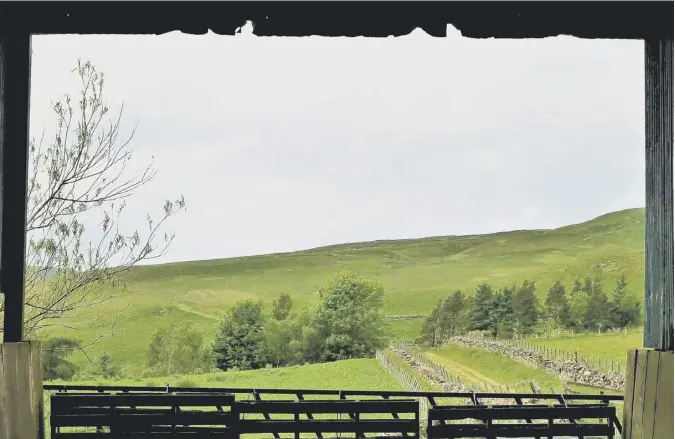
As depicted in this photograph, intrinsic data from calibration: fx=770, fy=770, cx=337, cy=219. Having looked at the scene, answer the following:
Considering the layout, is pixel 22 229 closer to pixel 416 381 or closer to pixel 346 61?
pixel 416 381

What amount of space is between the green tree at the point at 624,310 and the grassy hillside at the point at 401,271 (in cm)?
46

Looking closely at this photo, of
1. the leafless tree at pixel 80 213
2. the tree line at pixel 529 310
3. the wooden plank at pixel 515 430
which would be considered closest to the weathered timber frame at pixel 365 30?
the wooden plank at pixel 515 430

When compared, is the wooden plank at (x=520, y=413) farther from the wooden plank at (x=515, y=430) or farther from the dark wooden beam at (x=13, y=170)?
the dark wooden beam at (x=13, y=170)

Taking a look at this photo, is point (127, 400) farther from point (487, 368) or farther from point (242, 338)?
point (242, 338)

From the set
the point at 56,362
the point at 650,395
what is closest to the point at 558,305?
the point at 56,362

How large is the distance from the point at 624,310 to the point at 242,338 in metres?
4.93

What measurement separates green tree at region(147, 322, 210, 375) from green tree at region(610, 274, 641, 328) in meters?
5.05

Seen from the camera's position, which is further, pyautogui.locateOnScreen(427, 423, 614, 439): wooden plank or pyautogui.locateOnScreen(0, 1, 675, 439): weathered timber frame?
pyautogui.locateOnScreen(427, 423, 614, 439): wooden plank

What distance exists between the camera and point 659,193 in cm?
312

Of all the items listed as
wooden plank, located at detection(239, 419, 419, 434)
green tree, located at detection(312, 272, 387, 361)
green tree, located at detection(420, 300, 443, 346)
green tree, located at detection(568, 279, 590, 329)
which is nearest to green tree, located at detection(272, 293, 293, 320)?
green tree, located at detection(312, 272, 387, 361)

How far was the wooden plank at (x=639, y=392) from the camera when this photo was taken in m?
3.16

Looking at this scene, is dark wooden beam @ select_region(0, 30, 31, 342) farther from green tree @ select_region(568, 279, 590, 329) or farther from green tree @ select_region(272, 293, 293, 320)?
green tree @ select_region(568, 279, 590, 329)

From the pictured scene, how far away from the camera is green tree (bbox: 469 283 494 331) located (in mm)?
10023

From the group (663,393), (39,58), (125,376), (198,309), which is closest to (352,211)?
(198,309)
